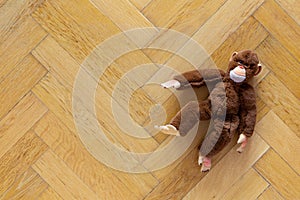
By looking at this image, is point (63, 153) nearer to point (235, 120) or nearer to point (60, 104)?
point (60, 104)

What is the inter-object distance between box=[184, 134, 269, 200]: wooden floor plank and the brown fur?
60 mm

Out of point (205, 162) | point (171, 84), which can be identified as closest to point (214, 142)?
point (205, 162)

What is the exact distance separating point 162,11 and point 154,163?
0.38 m

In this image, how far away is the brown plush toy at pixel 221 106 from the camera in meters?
1.01

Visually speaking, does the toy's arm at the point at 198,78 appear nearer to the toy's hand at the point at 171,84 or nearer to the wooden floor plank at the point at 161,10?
the toy's hand at the point at 171,84

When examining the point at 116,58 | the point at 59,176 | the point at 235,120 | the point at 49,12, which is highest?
the point at 49,12

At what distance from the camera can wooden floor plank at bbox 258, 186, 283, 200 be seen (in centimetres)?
109

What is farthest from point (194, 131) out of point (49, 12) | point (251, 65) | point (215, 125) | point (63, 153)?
point (49, 12)

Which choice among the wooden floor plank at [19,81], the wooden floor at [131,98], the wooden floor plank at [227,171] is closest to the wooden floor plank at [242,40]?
the wooden floor at [131,98]

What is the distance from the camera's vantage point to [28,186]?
1090mm

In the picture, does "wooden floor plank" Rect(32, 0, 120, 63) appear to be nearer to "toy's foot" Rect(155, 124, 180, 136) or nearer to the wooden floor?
the wooden floor

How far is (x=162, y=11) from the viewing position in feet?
3.57

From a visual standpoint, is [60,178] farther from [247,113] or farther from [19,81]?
[247,113]

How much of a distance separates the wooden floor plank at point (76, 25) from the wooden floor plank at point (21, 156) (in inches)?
9.1
